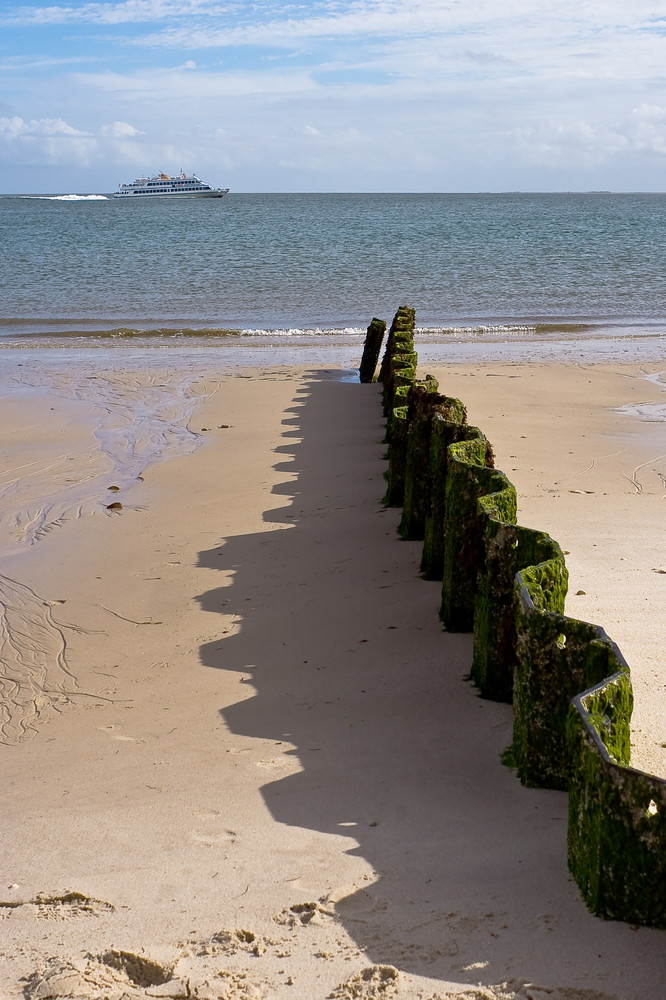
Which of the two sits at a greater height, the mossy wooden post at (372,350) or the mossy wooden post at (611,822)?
the mossy wooden post at (372,350)

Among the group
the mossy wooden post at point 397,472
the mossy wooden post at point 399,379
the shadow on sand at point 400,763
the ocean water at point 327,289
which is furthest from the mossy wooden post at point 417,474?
the ocean water at point 327,289

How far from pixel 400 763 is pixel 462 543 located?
1.46 meters

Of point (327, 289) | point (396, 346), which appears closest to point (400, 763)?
point (396, 346)

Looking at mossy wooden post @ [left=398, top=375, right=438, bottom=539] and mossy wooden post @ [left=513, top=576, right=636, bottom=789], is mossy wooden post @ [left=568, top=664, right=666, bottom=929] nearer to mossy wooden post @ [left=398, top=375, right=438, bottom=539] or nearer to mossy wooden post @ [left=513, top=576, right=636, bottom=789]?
mossy wooden post @ [left=513, top=576, right=636, bottom=789]

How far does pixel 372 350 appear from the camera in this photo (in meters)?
15.1

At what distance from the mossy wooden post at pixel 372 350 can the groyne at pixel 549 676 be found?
875 centimetres

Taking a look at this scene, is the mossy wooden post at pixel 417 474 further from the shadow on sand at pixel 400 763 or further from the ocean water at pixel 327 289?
the ocean water at pixel 327 289

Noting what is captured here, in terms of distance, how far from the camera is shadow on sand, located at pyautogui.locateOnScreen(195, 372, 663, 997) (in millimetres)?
2947

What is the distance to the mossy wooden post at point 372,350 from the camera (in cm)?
1498

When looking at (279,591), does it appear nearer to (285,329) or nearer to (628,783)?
(628,783)

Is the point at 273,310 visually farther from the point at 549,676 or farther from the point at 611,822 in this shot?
the point at 611,822

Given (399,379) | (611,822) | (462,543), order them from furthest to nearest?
(399,379) < (462,543) < (611,822)

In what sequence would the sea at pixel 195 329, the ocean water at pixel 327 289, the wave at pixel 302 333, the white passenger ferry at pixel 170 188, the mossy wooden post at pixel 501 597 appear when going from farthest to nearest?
the white passenger ferry at pixel 170 188 → the ocean water at pixel 327 289 → the wave at pixel 302 333 → the sea at pixel 195 329 → the mossy wooden post at pixel 501 597

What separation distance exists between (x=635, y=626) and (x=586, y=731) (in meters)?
2.42
